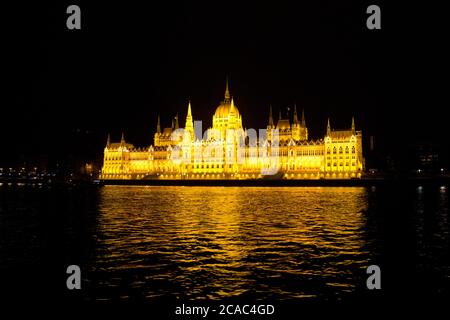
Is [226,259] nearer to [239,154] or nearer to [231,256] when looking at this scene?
[231,256]

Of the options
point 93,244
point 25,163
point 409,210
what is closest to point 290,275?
point 93,244

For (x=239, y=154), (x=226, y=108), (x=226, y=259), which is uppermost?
(x=226, y=108)

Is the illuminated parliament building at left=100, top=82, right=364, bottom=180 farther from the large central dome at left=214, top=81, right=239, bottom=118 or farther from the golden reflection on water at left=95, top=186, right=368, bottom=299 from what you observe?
the golden reflection on water at left=95, top=186, right=368, bottom=299

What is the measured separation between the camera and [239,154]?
381 ft

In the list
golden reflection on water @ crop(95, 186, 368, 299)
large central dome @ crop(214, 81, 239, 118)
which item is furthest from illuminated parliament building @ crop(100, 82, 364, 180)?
golden reflection on water @ crop(95, 186, 368, 299)

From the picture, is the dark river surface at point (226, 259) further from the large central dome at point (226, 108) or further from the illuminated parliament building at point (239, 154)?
the large central dome at point (226, 108)

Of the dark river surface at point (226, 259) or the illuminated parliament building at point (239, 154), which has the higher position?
the illuminated parliament building at point (239, 154)

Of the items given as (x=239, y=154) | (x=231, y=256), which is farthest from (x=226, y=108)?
(x=231, y=256)

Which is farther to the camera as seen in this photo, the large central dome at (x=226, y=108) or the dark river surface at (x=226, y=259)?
the large central dome at (x=226, y=108)

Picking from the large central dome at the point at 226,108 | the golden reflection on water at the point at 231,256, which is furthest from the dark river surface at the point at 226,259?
the large central dome at the point at 226,108

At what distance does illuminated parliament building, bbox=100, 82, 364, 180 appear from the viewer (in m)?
105

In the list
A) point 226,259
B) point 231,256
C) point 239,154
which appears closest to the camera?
point 226,259

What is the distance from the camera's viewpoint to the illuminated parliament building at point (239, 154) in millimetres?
105062
